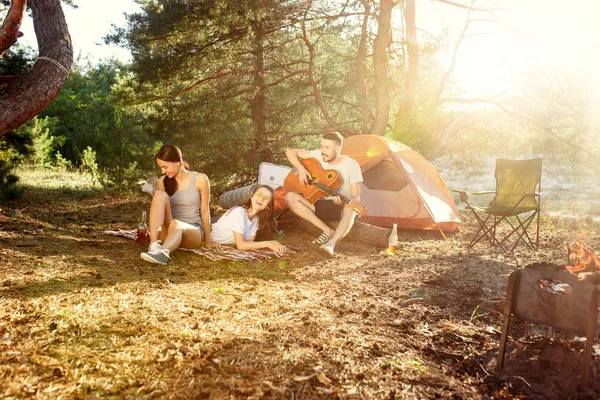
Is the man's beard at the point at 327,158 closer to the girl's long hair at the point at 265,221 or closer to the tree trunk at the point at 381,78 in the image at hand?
the girl's long hair at the point at 265,221

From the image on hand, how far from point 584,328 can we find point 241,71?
28.0 feet

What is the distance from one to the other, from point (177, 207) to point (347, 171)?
2057 mm

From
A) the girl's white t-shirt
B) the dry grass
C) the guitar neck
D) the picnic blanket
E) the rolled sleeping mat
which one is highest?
the guitar neck

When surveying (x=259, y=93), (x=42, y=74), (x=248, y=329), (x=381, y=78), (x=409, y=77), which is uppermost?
(x=409, y=77)

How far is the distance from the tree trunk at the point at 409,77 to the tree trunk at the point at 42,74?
6.94 meters

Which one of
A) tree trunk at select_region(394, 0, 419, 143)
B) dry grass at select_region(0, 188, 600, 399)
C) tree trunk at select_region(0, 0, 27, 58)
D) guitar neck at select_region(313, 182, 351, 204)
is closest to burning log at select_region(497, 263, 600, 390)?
dry grass at select_region(0, 188, 600, 399)

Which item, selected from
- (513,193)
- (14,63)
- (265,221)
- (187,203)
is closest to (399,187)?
(513,193)

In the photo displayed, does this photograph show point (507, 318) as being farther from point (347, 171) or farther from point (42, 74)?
point (42, 74)

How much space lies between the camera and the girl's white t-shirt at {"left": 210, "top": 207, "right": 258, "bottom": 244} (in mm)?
4859

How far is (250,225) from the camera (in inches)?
196

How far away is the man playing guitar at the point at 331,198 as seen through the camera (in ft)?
18.1

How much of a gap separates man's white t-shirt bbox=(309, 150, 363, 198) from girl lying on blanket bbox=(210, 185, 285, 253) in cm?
101

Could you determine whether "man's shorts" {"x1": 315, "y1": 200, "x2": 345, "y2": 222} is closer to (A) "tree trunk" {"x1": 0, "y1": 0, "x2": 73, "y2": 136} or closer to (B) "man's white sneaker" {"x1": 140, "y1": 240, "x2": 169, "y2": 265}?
(B) "man's white sneaker" {"x1": 140, "y1": 240, "x2": 169, "y2": 265}

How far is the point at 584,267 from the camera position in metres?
2.78
